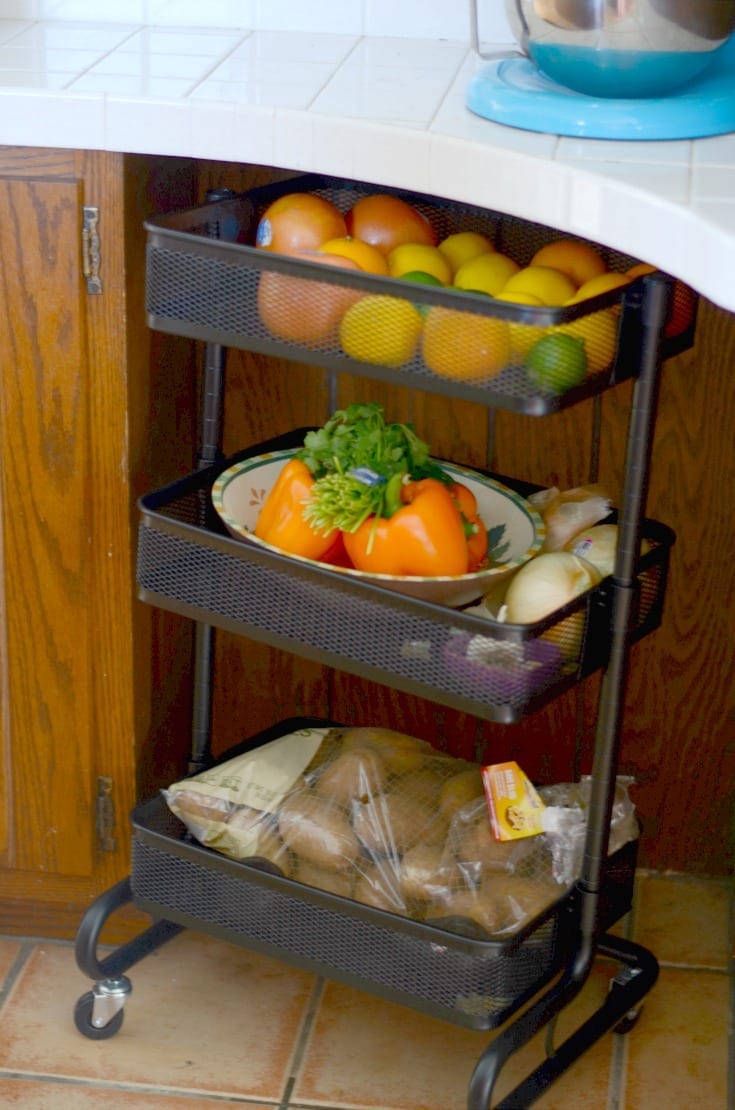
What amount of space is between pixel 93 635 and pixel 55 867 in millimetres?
324

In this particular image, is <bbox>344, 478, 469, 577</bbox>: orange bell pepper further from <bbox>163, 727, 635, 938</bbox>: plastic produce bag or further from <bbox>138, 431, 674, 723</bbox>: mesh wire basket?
<bbox>163, 727, 635, 938</bbox>: plastic produce bag

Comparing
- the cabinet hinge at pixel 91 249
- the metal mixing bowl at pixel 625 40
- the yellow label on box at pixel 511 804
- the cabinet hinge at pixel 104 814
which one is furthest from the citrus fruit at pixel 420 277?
the cabinet hinge at pixel 104 814

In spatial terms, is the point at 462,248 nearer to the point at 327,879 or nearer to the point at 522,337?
the point at 522,337

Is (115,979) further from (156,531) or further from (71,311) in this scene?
(71,311)

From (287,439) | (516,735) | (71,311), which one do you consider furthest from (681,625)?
(71,311)

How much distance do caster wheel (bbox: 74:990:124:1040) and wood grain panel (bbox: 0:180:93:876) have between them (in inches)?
6.5

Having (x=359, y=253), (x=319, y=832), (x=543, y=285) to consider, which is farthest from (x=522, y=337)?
(x=319, y=832)

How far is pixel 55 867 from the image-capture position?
1.92 meters

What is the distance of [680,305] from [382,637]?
43 cm

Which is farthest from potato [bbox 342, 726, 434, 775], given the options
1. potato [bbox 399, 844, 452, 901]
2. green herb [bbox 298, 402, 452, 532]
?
green herb [bbox 298, 402, 452, 532]

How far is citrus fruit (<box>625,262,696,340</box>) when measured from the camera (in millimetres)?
1481

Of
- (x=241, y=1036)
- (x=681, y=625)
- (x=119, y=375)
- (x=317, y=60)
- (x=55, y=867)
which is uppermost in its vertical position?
(x=317, y=60)

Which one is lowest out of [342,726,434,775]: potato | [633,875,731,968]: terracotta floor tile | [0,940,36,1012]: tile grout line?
[0,940,36,1012]: tile grout line

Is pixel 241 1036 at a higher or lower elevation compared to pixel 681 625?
lower
